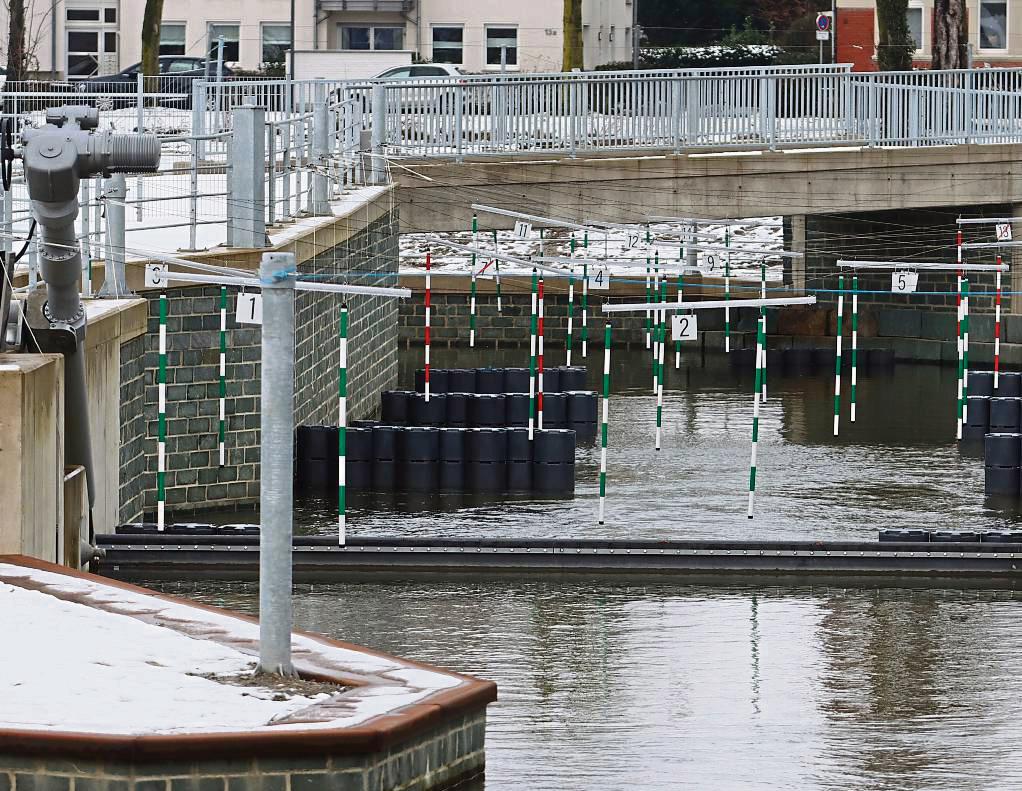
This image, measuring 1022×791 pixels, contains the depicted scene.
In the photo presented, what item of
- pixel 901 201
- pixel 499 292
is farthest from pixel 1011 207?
pixel 499 292

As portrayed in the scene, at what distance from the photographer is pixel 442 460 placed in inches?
911

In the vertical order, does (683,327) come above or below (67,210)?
below

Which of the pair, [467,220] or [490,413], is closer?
[490,413]

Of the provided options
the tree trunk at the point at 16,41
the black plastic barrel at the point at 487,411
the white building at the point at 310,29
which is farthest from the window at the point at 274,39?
the black plastic barrel at the point at 487,411

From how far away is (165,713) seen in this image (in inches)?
377

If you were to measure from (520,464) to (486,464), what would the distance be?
35 cm

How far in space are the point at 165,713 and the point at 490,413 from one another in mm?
16881

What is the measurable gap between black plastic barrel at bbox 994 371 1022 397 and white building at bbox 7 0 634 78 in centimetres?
4445

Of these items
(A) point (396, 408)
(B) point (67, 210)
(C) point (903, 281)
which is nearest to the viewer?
(B) point (67, 210)

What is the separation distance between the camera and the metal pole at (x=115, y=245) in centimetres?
1886

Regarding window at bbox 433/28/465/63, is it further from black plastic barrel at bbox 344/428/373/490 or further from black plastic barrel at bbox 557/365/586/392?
black plastic barrel at bbox 344/428/373/490

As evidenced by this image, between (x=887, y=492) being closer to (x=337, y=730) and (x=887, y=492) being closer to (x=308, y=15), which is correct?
(x=337, y=730)

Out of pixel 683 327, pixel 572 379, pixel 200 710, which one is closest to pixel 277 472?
pixel 200 710

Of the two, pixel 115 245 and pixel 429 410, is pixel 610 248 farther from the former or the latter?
pixel 115 245
